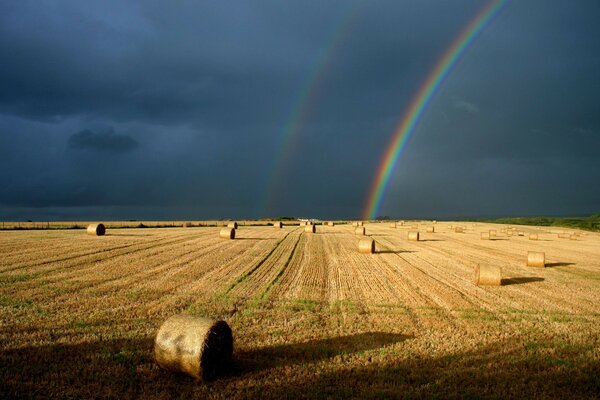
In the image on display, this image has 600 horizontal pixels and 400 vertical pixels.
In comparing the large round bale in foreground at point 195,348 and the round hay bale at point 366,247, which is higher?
the round hay bale at point 366,247

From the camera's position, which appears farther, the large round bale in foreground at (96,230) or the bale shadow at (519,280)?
the large round bale in foreground at (96,230)

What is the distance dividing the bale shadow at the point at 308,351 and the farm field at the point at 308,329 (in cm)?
4

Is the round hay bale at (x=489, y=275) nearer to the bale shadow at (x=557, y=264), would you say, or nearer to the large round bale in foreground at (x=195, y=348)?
the bale shadow at (x=557, y=264)

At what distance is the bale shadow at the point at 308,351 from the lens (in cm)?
764

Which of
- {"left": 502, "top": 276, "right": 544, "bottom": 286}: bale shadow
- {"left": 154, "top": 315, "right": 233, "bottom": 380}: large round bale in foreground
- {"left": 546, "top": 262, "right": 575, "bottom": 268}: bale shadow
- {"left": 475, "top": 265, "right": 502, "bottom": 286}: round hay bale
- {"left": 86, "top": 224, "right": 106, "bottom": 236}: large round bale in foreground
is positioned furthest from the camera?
{"left": 86, "top": 224, "right": 106, "bottom": 236}: large round bale in foreground

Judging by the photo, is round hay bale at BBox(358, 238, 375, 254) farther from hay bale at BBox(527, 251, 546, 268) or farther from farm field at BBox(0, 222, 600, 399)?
hay bale at BBox(527, 251, 546, 268)

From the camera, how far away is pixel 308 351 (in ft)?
27.0

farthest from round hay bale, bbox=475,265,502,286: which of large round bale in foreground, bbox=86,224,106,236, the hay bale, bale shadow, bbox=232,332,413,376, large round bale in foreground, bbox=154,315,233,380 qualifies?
large round bale in foreground, bbox=86,224,106,236

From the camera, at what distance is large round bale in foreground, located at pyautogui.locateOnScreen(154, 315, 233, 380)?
7.04m

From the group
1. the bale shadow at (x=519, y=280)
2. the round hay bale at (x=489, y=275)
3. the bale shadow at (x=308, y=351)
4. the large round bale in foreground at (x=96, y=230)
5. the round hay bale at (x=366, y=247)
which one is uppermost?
the large round bale in foreground at (x=96, y=230)

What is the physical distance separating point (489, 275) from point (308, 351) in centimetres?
928

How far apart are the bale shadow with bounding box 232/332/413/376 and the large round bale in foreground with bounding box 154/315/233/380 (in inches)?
15.6

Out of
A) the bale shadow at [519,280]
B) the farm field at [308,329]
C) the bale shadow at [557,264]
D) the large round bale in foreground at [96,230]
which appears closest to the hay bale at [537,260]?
the bale shadow at [557,264]

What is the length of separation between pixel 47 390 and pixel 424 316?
25.5ft
